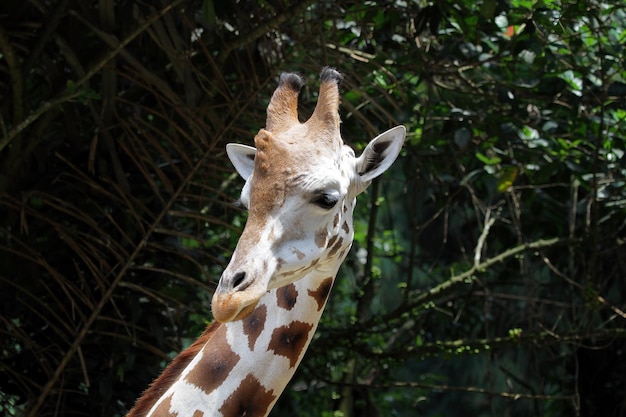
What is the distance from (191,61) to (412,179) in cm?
169

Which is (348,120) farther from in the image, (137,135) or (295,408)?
(295,408)

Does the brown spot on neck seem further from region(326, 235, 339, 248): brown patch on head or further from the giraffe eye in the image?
the giraffe eye

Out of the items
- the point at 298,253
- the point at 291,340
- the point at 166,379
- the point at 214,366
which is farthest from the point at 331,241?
the point at 166,379

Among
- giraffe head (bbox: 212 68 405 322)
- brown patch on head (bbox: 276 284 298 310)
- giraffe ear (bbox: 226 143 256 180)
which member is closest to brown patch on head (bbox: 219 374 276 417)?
brown patch on head (bbox: 276 284 298 310)

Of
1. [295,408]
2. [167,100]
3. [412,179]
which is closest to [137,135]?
[167,100]

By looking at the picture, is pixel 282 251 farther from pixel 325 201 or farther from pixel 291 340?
pixel 291 340

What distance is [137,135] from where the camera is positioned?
4520 millimetres

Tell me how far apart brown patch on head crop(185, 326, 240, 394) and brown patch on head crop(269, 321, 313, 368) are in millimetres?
105

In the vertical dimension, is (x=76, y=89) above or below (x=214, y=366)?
above

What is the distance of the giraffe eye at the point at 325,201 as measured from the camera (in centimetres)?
242

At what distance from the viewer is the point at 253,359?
8.36 ft

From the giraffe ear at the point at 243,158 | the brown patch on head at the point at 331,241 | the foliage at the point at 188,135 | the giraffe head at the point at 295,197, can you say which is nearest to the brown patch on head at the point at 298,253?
the giraffe head at the point at 295,197

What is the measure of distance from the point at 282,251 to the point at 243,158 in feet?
1.82

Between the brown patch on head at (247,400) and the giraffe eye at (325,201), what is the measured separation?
473 millimetres
